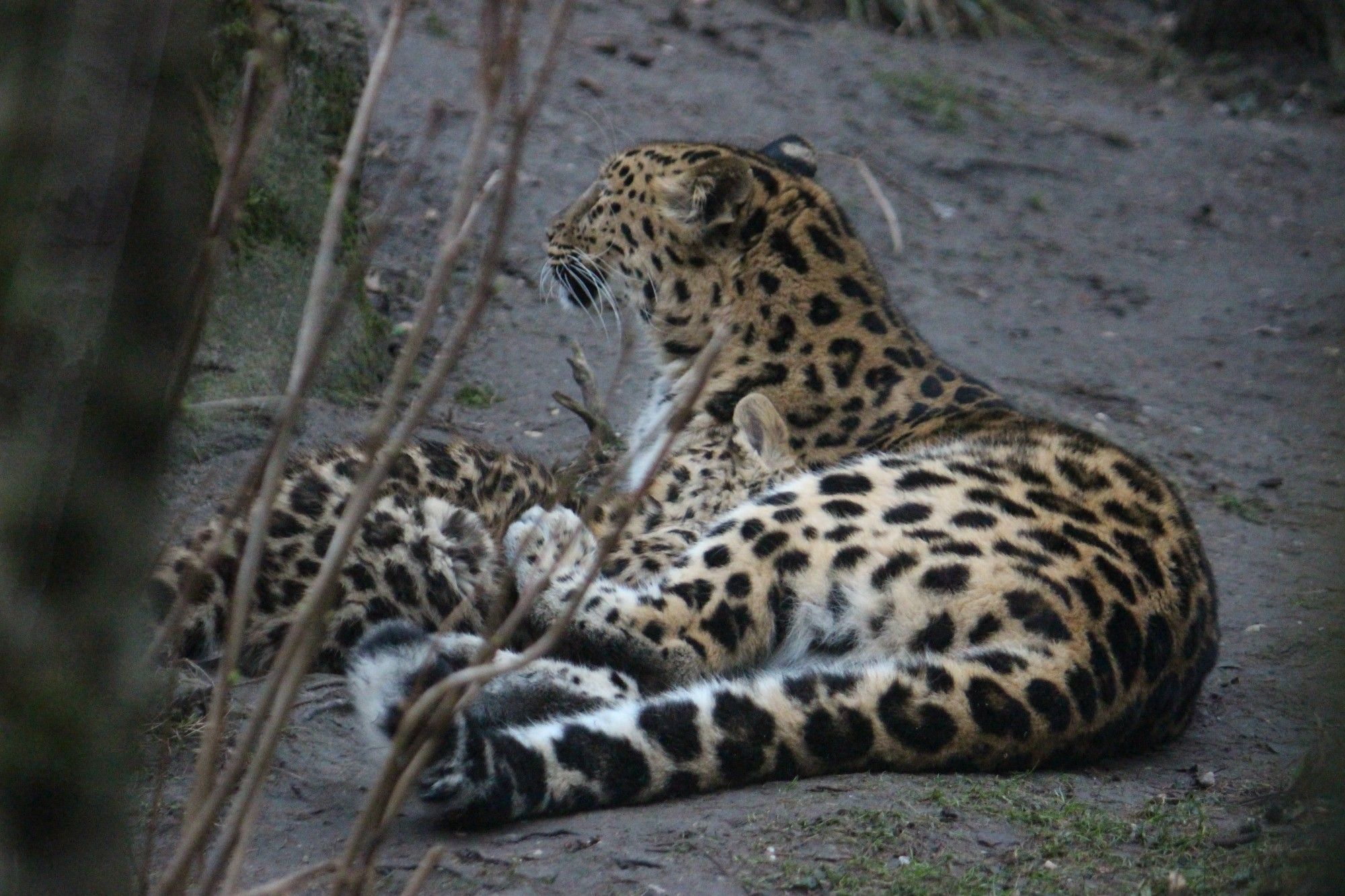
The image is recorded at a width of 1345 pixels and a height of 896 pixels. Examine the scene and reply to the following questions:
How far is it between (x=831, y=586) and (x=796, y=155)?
124 inches

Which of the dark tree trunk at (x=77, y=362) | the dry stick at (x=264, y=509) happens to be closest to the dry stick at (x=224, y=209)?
the dark tree trunk at (x=77, y=362)

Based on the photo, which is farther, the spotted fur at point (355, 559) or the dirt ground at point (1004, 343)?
the spotted fur at point (355, 559)

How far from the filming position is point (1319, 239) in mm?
12133

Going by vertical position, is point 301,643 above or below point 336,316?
below

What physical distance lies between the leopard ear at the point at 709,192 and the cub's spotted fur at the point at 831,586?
0.04 feet

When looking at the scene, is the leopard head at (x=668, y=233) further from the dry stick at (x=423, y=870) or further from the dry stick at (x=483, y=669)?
the dry stick at (x=423, y=870)

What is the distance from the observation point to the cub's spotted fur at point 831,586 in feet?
12.7

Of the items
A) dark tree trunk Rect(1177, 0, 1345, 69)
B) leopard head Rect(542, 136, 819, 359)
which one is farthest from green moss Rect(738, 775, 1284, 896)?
dark tree trunk Rect(1177, 0, 1345, 69)

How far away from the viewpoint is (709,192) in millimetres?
6168

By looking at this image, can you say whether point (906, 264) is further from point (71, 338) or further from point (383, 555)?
point (71, 338)

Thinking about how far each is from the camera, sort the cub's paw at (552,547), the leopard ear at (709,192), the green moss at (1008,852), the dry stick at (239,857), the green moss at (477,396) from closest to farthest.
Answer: the dry stick at (239,857), the green moss at (1008,852), the cub's paw at (552,547), the leopard ear at (709,192), the green moss at (477,396)

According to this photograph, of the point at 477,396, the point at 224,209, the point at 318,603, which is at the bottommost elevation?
the point at 477,396

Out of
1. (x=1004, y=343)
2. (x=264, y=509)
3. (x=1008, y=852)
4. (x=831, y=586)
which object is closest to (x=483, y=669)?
(x=264, y=509)

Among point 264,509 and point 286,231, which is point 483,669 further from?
point 286,231
